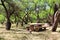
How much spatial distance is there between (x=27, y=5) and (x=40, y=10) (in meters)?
10.3

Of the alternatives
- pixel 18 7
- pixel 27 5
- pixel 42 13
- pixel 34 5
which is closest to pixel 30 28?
pixel 18 7

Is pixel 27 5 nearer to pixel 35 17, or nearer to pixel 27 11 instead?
pixel 27 11

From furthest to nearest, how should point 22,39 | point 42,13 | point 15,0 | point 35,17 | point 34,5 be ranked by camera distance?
point 35,17 < point 42,13 < point 34,5 < point 15,0 < point 22,39

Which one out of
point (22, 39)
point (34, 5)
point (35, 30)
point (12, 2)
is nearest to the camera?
point (22, 39)

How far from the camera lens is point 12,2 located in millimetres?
24094

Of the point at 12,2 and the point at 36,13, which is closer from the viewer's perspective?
the point at 12,2

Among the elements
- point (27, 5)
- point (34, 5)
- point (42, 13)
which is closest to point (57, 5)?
point (27, 5)

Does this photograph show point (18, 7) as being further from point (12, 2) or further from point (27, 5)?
point (27, 5)

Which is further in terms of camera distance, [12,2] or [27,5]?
[27,5]

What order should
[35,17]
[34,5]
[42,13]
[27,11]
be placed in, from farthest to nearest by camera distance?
[35,17]
[42,13]
[34,5]
[27,11]

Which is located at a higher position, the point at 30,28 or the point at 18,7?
the point at 18,7

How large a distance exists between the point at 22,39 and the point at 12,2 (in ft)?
37.3

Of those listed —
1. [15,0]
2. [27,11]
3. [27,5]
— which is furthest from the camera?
[27,11]

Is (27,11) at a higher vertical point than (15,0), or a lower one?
lower
